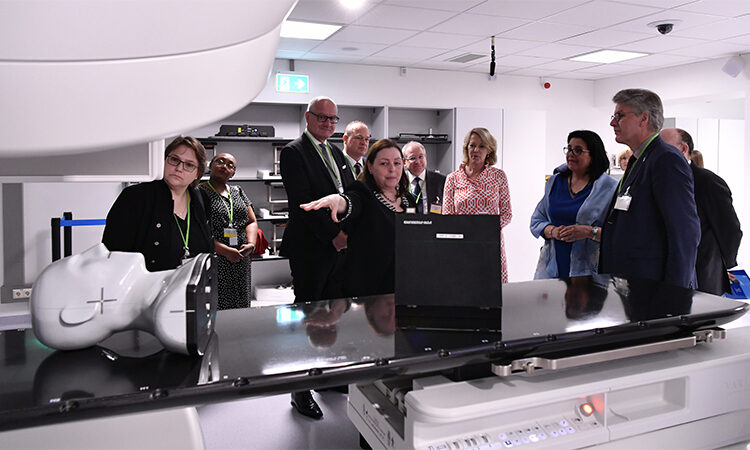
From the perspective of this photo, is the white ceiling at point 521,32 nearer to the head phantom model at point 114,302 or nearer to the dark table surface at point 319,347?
the dark table surface at point 319,347

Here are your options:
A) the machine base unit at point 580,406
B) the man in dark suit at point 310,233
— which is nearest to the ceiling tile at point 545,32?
the man in dark suit at point 310,233

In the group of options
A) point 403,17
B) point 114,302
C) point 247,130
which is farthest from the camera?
point 247,130

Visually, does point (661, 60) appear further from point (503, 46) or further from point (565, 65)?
point (503, 46)

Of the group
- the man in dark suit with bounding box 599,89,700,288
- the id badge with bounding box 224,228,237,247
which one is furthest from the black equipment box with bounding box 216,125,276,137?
the man in dark suit with bounding box 599,89,700,288

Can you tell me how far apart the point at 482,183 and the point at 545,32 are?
2.44 m

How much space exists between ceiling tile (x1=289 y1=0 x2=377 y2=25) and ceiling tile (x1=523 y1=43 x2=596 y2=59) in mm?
2433

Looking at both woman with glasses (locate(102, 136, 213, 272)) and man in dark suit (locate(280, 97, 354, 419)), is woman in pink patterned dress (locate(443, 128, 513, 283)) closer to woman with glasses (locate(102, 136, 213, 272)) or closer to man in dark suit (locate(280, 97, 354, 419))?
man in dark suit (locate(280, 97, 354, 419))

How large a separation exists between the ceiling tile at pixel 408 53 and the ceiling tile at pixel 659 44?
2093mm

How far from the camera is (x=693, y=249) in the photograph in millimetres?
2436

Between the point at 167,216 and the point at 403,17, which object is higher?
the point at 403,17

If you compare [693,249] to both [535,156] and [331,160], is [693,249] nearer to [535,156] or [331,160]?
[331,160]

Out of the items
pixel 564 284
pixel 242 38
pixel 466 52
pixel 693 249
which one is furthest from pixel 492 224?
pixel 466 52

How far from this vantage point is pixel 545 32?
566 centimetres

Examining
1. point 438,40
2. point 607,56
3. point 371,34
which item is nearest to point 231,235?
point 371,34
